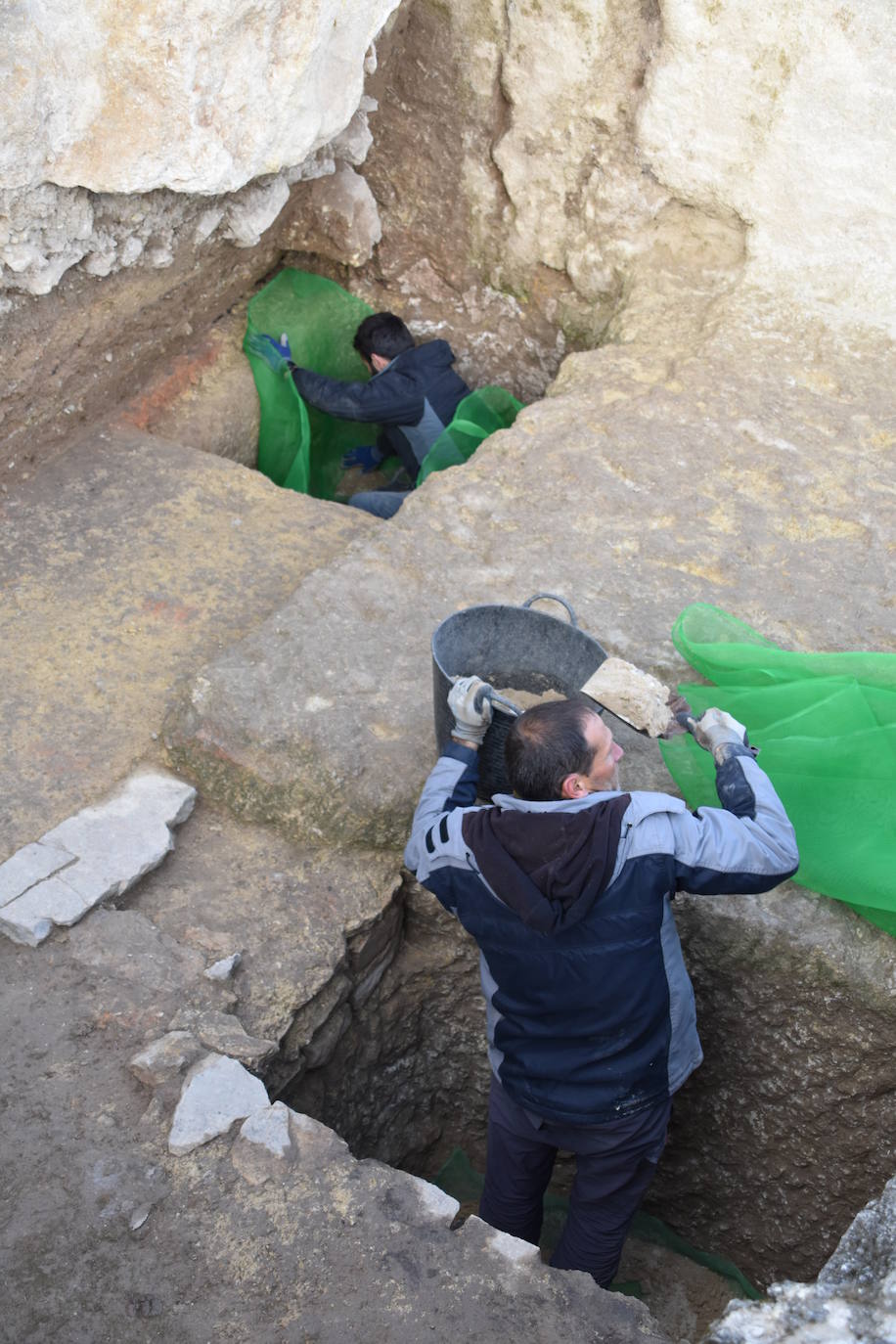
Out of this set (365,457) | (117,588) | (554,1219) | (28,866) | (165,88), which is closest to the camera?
(28,866)

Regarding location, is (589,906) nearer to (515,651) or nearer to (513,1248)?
(513,1248)

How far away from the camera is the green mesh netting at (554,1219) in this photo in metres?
3.16

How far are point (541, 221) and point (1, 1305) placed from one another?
422cm

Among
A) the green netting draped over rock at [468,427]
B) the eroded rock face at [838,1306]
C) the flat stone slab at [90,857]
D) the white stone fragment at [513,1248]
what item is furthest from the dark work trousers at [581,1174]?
the green netting draped over rock at [468,427]

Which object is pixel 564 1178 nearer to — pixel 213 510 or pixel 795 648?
pixel 795 648

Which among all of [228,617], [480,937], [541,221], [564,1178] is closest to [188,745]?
[228,617]

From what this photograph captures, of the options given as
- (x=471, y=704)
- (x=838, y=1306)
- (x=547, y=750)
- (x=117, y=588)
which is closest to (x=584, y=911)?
(x=547, y=750)

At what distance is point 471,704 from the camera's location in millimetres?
2396

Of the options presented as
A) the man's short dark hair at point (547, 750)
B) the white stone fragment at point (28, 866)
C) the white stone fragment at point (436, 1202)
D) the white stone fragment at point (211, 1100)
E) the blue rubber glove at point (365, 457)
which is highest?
the man's short dark hair at point (547, 750)

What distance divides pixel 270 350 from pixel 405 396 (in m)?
0.57

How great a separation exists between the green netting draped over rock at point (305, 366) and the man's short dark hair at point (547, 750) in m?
2.65

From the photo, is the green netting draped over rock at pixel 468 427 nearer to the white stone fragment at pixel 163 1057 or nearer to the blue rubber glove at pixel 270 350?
the blue rubber glove at pixel 270 350

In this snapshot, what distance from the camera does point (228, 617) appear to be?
343cm

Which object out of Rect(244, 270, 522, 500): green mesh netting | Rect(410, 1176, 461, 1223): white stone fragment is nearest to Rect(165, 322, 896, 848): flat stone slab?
Rect(244, 270, 522, 500): green mesh netting
